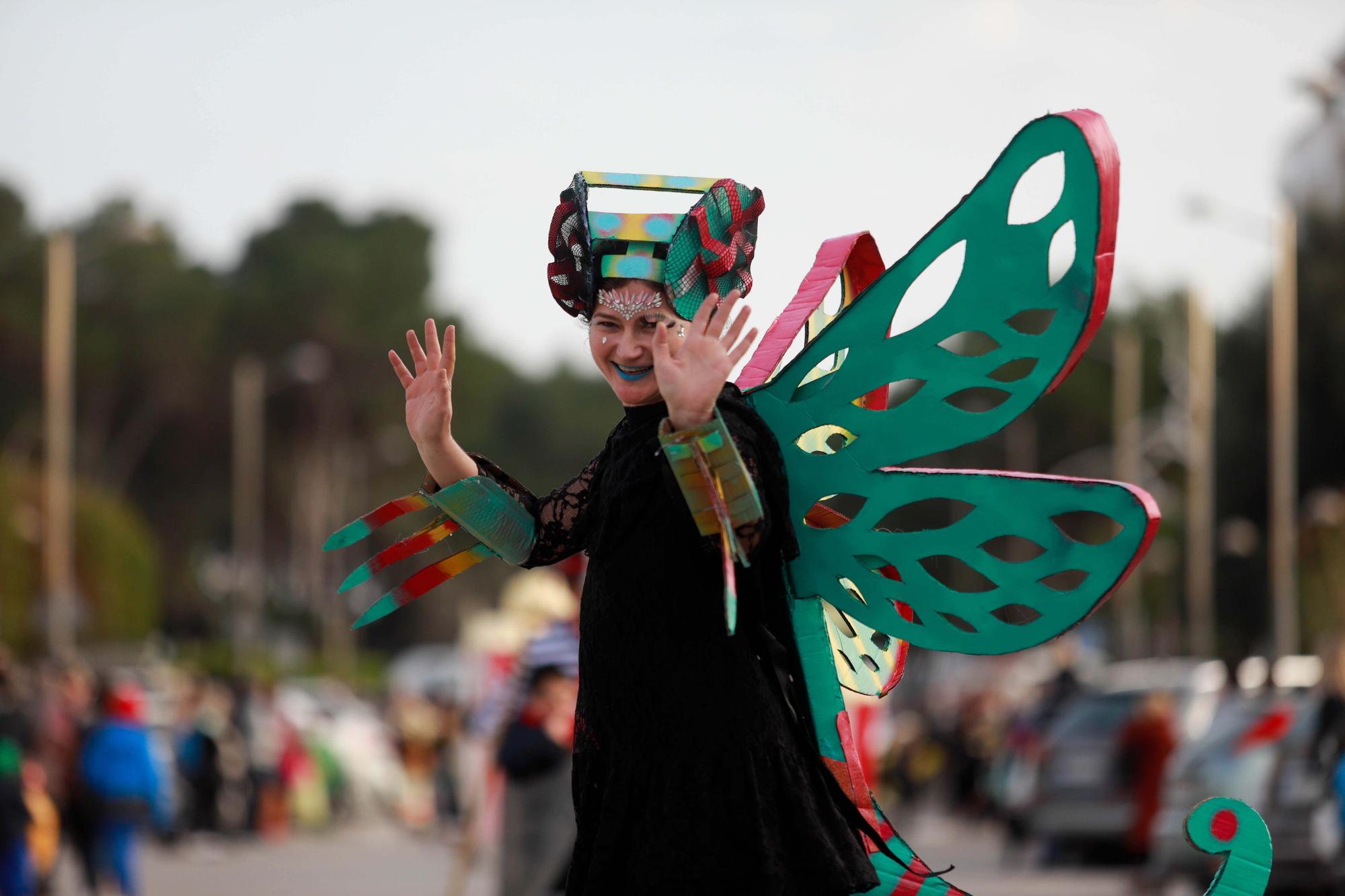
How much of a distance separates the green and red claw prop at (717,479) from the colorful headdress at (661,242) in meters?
0.37

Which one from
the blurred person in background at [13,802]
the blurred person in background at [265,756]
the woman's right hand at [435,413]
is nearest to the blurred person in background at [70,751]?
the blurred person in background at [13,802]

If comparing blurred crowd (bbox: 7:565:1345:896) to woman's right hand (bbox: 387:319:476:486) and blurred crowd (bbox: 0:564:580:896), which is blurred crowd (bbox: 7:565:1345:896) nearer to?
blurred crowd (bbox: 0:564:580:896)

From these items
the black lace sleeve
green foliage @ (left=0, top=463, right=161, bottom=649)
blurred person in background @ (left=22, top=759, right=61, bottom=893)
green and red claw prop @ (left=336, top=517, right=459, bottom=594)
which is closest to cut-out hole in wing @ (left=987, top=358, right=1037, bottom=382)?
the black lace sleeve

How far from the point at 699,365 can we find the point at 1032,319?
2.12ft

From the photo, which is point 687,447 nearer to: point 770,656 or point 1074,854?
point 770,656

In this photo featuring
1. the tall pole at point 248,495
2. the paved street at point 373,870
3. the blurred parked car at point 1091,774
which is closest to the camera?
the paved street at point 373,870

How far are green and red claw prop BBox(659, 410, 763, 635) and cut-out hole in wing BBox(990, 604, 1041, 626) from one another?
427mm

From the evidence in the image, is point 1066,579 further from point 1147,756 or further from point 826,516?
point 1147,756

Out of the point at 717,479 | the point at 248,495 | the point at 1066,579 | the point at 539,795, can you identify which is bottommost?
the point at 248,495

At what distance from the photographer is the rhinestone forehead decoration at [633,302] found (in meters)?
3.72

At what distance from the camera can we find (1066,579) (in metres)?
3.44

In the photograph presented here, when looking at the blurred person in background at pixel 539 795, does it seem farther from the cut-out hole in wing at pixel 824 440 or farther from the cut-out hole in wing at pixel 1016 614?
the cut-out hole in wing at pixel 1016 614

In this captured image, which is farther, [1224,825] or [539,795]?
[539,795]

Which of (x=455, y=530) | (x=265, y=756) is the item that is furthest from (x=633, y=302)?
(x=265, y=756)
